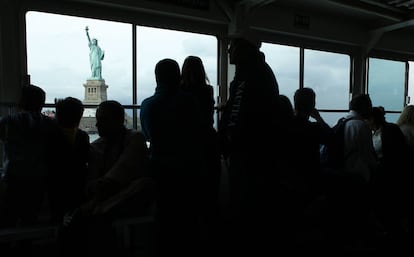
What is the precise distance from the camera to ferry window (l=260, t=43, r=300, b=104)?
609 cm

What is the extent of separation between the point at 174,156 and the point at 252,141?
433 millimetres

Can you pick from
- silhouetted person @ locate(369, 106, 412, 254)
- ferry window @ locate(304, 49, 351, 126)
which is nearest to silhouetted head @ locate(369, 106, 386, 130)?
silhouetted person @ locate(369, 106, 412, 254)

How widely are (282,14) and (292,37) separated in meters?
0.55

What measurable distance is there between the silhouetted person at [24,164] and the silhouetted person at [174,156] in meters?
0.74

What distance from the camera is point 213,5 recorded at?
5.13 m

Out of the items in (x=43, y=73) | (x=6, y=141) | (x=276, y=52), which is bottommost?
(x=6, y=141)

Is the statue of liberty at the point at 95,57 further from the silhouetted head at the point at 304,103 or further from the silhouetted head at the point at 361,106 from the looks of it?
the silhouetted head at the point at 361,106

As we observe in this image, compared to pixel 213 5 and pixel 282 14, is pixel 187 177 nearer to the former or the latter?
pixel 213 5

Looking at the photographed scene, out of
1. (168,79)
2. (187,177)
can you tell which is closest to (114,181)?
(187,177)

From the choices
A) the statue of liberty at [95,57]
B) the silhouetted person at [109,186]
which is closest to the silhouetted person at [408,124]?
the silhouetted person at [109,186]

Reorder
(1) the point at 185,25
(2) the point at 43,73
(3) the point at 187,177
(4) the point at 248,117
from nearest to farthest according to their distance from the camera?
1. (4) the point at 248,117
2. (3) the point at 187,177
3. (2) the point at 43,73
4. (1) the point at 185,25

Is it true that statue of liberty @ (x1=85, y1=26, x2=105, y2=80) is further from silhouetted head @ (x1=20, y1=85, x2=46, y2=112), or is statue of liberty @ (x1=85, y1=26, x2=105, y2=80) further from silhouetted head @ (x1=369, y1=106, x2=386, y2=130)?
silhouetted head @ (x1=369, y1=106, x2=386, y2=130)

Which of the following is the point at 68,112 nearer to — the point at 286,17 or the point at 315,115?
the point at 315,115

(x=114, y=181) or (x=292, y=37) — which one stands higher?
(x=292, y=37)
